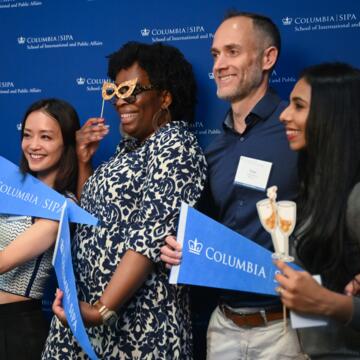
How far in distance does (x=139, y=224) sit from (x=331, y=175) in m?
0.66

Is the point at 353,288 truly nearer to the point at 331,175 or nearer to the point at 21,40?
the point at 331,175

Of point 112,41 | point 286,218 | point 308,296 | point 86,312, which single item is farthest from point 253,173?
point 112,41

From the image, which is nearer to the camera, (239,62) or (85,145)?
(239,62)

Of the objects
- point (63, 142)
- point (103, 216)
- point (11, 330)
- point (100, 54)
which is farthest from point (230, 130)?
point (11, 330)

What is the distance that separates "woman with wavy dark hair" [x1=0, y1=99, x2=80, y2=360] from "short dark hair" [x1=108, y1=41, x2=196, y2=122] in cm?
32

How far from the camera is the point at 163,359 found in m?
2.01

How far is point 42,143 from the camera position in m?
2.44

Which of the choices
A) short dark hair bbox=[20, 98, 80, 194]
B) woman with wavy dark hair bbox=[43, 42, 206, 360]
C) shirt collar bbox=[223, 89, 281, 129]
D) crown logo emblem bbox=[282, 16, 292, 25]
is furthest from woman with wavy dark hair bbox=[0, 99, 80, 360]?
crown logo emblem bbox=[282, 16, 292, 25]

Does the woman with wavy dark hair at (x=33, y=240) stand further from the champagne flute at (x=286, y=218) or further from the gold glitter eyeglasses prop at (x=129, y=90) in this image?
the champagne flute at (x=286, y=218)

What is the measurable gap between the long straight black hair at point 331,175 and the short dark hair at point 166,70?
0.72 metres

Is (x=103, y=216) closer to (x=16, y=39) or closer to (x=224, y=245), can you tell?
(x=224, y=245)

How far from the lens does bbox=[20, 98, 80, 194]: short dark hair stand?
2.46m

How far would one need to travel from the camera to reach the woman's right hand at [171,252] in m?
1.75

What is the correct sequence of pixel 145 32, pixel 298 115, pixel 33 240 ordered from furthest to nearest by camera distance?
pixel 145 32
pixel 33 240
pixel 298 115
